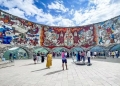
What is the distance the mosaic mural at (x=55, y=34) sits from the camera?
25802mm

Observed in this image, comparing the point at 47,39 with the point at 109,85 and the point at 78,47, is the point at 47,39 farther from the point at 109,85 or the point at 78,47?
the point at 109,85

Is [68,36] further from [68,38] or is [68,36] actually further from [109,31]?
[109,31]

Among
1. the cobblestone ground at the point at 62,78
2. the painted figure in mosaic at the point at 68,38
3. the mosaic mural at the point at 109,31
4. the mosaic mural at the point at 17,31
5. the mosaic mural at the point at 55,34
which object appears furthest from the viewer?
the painted figure in mosaic at the point at 68,38

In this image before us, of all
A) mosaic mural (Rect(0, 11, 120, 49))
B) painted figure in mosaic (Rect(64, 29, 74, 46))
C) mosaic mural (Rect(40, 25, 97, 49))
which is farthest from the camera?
painted figure in mosaic (Rect(64, 29, 74, 46))

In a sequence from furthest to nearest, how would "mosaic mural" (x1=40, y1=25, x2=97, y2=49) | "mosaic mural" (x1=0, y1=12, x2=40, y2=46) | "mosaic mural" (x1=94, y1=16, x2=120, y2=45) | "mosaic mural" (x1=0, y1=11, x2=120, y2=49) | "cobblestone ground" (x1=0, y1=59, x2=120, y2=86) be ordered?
1. "mosaic mural" (x1=40, y1=25, x2=97, y2=49)
2. "mosaic mural" (x1=94, y1=16, x2=120, y2=45)
3. "mosaic mural" (x1=0, y1=11, x2=120, y2=49)
4. "mosaic mural" (x1=0, y1=12, x2=40, y2=46)
5. "cobblestone ground" (x1=0, y1=59, x2=120, y2=86)

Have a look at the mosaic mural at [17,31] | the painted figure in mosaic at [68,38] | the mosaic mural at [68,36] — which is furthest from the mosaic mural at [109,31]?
the mosaic mural at [17,31]

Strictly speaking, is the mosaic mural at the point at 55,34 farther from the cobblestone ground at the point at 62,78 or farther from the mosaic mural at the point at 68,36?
the cobblestone ground at the point at 62,78

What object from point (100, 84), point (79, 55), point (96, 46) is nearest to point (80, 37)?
point (96, 46)

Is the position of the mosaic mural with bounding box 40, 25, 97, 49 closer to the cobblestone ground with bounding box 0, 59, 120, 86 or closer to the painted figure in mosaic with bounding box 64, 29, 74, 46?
the painted figure in mosaic with bounding box 64, 29, 74, 46

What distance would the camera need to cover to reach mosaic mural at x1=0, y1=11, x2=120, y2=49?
84.7 ft

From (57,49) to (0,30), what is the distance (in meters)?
17.5

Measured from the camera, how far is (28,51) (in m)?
30.5

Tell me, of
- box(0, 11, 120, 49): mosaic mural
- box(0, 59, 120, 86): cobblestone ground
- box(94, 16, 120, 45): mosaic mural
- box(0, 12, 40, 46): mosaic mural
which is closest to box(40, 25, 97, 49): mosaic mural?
box(0, 11, 120, 49): mosaic mural

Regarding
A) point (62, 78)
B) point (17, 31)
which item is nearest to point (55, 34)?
point (17, 31)
